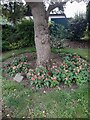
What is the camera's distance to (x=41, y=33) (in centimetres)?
466

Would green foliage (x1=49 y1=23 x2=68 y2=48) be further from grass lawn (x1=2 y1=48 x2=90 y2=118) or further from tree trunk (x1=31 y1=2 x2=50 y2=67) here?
grass lawn (x1=2 y1=48 x2=90 y2=118)

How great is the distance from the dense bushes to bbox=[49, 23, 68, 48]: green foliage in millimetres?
801

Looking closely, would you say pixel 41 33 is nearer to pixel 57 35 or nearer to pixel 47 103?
pixel 47 103

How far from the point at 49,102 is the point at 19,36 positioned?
481cm

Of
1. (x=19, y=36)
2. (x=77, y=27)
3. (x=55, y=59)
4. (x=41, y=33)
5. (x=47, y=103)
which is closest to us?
(x=47, y=103)

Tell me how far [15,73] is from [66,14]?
604 centimetres

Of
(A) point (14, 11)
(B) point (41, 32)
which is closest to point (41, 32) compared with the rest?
(B) point (41, 32)

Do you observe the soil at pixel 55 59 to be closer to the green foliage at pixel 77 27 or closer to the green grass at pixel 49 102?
the green grass at pixel 49 102

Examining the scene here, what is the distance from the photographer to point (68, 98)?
3.52m

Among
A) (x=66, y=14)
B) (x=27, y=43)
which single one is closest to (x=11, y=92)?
(x=27, y=43)

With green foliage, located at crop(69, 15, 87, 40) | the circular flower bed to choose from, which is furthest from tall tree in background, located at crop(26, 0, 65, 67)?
green foliage, located at crop(69, 15, 87, 40)

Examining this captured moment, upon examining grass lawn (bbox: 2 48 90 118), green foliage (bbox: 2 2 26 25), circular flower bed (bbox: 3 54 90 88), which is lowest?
grass lawn (bbox: 2 48 90 118)

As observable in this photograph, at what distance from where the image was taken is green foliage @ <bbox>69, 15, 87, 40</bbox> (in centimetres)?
838

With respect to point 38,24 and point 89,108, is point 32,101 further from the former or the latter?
point 38,24
